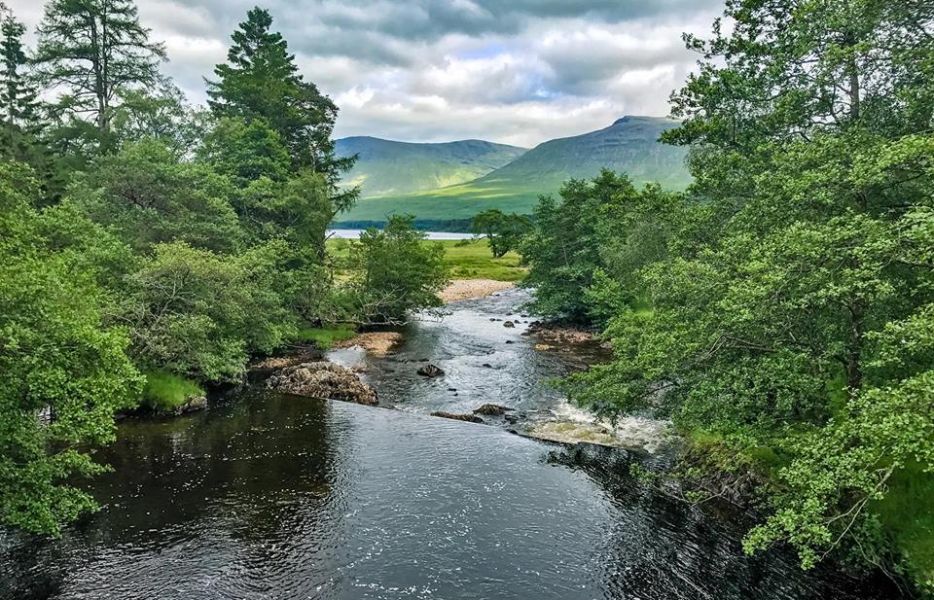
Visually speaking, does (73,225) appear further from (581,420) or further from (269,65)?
(269,65)

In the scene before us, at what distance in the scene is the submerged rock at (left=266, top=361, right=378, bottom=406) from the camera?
3756 centimetres

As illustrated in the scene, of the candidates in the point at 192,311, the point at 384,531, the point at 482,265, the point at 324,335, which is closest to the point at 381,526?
the point at 384,531

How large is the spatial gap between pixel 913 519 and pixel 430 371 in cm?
3197

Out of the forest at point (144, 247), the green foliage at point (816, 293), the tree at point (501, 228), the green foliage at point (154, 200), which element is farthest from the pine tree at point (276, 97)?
the tree at point (501, 228)

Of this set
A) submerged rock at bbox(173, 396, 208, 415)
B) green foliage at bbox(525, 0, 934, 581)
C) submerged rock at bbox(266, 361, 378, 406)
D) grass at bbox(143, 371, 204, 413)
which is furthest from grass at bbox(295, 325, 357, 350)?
green foliage at bbox(525, 0, 934, 581)

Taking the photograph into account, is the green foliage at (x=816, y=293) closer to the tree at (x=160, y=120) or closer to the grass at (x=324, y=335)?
the grass at (x=324, y=335)

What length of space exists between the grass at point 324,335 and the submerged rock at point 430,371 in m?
13.3

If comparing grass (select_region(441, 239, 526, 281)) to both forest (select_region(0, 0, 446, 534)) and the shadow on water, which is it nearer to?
forest (select_region(0, 0, 446, 534))

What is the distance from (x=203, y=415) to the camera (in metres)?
33.1

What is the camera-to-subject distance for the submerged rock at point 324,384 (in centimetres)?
3756

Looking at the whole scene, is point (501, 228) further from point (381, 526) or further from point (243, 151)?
point (381, 526)

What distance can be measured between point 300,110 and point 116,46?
1886 centimetres

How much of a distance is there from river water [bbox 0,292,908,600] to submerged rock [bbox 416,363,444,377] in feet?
34.1

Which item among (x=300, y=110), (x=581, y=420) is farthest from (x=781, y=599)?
(x=300, y=110)
